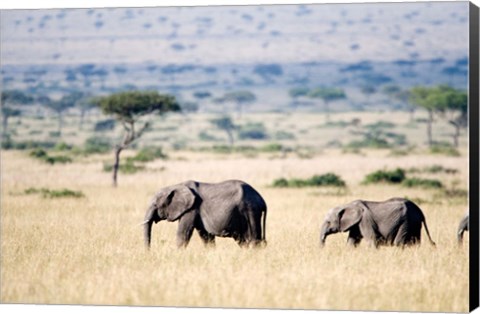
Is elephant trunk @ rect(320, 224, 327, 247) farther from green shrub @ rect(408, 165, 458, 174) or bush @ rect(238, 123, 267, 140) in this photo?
bush @ rect(238, 123, 267, 140)

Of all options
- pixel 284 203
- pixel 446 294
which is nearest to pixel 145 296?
pixel 446 294

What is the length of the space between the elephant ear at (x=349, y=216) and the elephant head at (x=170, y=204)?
207cm

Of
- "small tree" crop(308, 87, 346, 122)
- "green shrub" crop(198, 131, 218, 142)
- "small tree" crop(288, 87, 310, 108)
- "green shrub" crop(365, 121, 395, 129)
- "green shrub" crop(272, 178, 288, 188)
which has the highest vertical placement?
"small tree" crop(288, 87, 310, 108)

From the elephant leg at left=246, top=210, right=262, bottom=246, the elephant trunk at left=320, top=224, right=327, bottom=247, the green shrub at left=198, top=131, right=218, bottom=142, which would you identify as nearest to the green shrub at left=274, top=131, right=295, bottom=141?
the green shrub at left=198, top=131, right=218, bottom=142

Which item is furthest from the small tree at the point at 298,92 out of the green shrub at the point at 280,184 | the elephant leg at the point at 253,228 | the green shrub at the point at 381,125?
the elephant leg at the point at 253,228

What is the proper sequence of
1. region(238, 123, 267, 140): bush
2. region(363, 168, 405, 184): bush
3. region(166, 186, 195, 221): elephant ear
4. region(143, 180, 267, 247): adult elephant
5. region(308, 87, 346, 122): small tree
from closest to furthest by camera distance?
region(143, 180, 267, 247): adult elephant → region(166, 186, 195, 221): elephant ear → region(363, 168, 405, 184): bush → region(238, 123, 267, 140): bush → region(308, 87, 346, 122): small tree

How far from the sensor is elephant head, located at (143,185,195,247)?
1554 cm

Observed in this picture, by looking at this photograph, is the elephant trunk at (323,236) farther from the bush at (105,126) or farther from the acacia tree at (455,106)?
the bush at (105,126)

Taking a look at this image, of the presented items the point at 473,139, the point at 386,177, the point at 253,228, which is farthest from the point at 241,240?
the point at 386,177

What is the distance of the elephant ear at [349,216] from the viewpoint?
51.6 feet

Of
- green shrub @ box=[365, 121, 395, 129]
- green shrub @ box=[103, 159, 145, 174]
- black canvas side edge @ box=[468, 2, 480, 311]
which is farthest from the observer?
green shrub @ box=[365, 121, 395, 129]

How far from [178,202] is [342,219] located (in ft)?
7.38

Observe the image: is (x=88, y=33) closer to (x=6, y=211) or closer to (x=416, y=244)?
(x=6, y=211)

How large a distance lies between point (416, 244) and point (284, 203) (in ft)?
31.4
